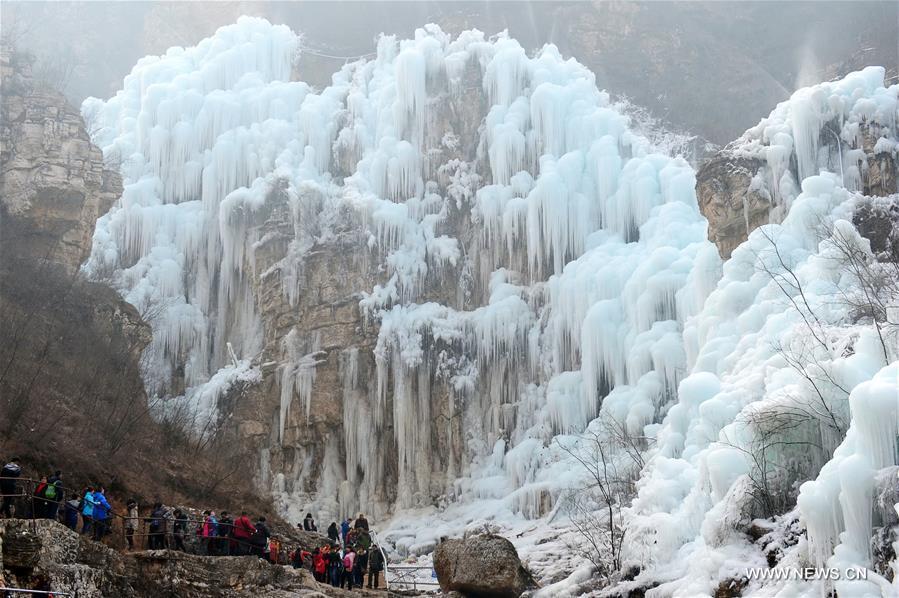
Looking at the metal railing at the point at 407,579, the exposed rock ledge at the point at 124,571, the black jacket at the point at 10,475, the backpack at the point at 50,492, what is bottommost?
the metal railing at the point at 407,579

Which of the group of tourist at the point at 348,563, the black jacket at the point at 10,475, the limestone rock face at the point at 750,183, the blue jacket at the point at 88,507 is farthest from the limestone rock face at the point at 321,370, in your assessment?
the black jacket at the point at 10,475

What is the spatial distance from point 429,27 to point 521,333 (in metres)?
13.1

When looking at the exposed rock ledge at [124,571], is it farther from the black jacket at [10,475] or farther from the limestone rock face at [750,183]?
the limestone rock face at [750,183]

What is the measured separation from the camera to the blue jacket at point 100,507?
15750 millimetres

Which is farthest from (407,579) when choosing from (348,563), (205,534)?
(205,534)

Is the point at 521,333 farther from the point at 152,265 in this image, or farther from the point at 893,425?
the point at 893,425

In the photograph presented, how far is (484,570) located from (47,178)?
46.1ft

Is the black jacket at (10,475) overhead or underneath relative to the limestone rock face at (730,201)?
underneath

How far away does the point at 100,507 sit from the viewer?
15.8 meters

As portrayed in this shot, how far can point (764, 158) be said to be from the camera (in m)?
23.7

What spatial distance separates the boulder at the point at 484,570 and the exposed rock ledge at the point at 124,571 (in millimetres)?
1469

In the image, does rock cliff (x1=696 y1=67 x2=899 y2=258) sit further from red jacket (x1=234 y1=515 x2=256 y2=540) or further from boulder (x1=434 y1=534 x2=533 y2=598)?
red jacket (x1=234 y1=515 x2=256 y2=540)

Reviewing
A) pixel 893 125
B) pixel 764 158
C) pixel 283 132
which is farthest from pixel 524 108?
pixel 893 125

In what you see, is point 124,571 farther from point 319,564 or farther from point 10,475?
point 319,564
